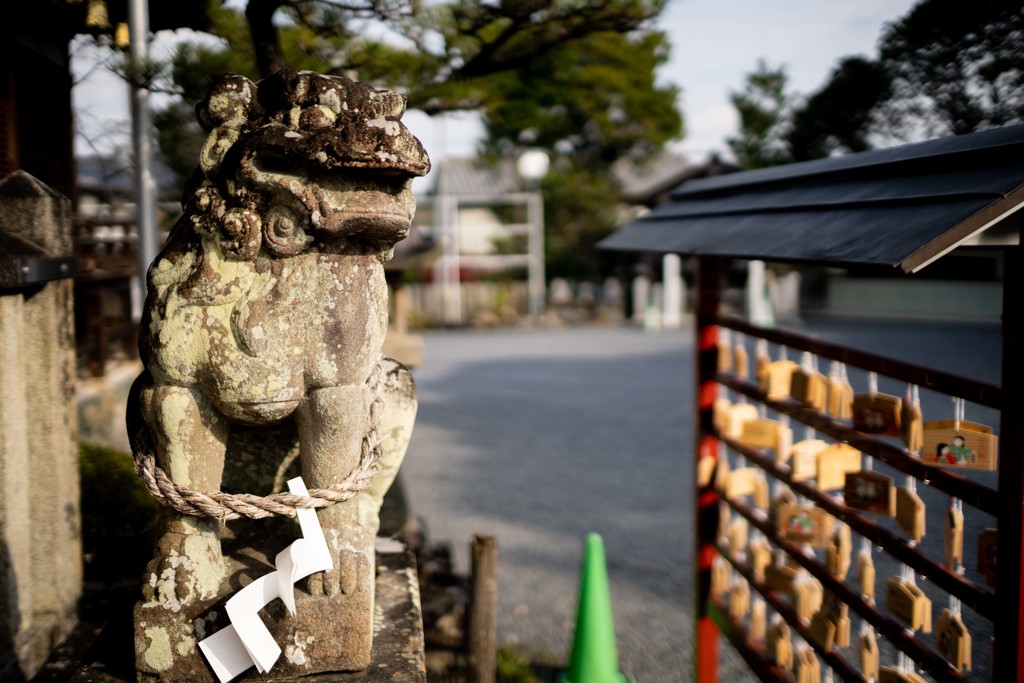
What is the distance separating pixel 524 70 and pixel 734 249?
2608 millimetres

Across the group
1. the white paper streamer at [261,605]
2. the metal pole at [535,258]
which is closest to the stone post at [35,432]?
the white paper streamer at [261,605]

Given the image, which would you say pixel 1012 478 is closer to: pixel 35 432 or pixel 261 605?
pixel 261 605

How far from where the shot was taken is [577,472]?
7035 mm

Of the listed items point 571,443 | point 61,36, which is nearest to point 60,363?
point 61,36

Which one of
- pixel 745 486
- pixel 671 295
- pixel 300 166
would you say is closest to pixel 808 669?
pixel 745 486

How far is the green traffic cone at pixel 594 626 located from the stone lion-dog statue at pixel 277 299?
5.22 feet

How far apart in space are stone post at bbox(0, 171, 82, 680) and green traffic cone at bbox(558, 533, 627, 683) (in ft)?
6.08

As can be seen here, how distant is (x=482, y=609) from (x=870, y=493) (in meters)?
1.53

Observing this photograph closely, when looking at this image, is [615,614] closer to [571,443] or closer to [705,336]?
[705,336]

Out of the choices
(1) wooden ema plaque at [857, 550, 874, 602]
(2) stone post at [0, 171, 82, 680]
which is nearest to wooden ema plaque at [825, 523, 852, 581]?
(1) wooden ema plaque at [857, 550, 874, 602]

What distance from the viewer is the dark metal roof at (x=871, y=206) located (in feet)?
5.01

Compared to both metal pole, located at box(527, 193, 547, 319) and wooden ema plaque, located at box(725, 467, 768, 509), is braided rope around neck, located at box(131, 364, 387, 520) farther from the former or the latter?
metal pole, located at box(527, 193, 547, 319)

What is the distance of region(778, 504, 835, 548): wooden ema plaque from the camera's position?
8.99 feet

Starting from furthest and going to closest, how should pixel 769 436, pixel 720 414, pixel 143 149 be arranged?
pixel 143 149
pixel 720 414
pixel 769 436
